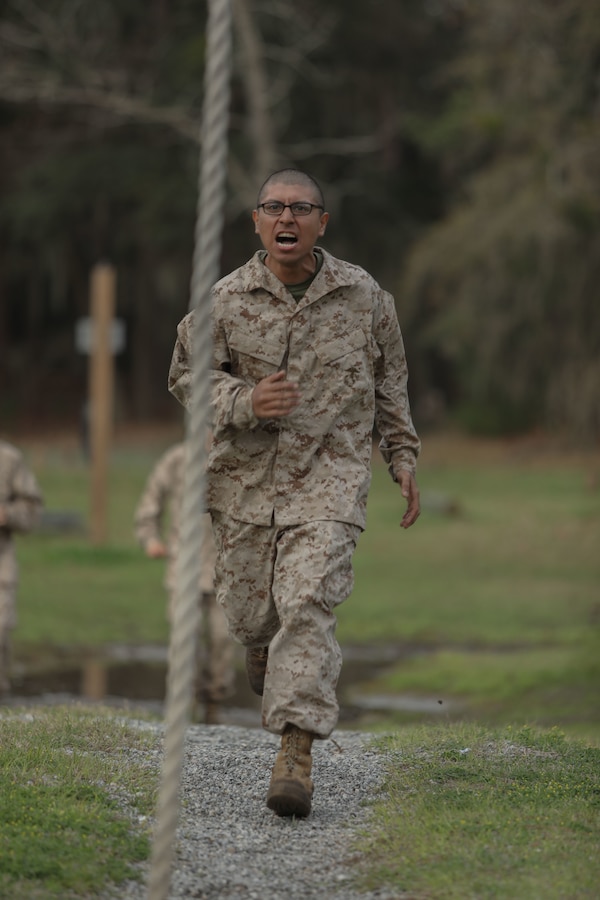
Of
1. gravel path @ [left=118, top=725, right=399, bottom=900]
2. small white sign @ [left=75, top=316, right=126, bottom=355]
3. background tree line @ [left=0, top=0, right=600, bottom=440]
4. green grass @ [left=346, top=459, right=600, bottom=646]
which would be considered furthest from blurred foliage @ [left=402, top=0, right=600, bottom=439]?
gravel path @ [left=118, top=725, right=399, bottom=900]

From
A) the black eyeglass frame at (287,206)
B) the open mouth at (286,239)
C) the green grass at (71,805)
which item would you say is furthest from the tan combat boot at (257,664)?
the black eyeglass frame at (287,206)

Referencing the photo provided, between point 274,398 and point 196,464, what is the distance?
135 centimetres

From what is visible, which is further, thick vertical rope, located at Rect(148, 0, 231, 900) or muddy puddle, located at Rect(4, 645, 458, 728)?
muddy puddle, located at Rect(4, 645, 458, 728)

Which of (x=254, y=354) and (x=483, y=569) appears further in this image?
(x=483, y=569)

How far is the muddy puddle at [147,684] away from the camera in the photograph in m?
11.1

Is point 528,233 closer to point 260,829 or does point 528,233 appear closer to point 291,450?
point 291,450

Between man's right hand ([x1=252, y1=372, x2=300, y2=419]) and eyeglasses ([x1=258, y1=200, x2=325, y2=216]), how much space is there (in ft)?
2.41

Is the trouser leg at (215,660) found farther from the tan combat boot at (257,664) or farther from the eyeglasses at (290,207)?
the eyeglasses at (290,207)

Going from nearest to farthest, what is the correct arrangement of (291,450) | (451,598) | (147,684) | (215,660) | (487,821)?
(487,821) → (291,450) → (215,660) → (147,684) → (451,598)

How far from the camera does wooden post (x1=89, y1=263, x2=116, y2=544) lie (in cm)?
1898

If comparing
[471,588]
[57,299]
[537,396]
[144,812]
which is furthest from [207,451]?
[57,299]

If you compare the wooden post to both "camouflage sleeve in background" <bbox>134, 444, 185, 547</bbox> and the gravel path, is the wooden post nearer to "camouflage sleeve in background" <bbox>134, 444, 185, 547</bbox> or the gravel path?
"camouflage sleeve in background" <bbox>134, 444, 185, 547</bbox>

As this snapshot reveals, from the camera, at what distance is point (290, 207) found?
233 inches

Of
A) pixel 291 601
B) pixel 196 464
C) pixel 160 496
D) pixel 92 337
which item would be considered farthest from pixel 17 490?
pixel 92 337
